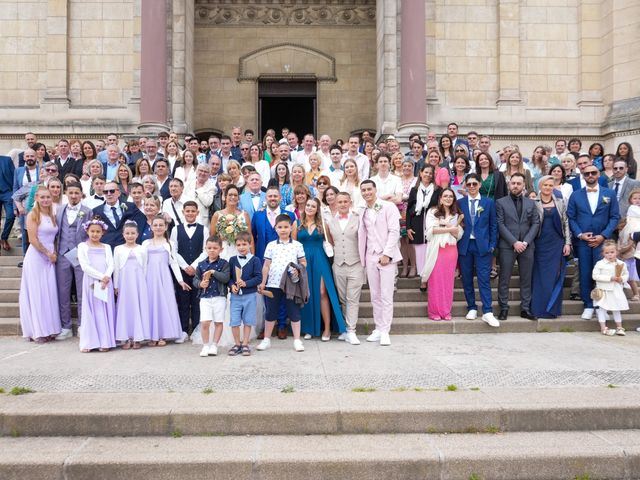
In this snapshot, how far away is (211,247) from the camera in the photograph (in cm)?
631

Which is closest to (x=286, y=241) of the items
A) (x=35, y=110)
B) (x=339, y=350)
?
(x=339, y=350)

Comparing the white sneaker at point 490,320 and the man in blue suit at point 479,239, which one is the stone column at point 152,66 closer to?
the man in blue suit at point 479,239

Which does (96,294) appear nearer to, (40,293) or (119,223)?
(40,293)

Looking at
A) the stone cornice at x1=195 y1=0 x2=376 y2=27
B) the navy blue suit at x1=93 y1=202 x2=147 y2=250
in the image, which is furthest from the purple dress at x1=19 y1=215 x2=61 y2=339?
the stone cornice at x1=195 y1=0 x2=376 y2=27

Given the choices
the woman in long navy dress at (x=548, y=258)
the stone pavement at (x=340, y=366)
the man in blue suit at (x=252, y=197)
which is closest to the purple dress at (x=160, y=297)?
the stone pavement at (x=340, y=366)

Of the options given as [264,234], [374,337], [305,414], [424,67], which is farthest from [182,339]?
[424,67]

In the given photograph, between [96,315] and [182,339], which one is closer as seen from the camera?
[96,315]

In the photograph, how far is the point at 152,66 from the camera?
13.5 metres

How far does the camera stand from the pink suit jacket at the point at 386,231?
6930 millimetres

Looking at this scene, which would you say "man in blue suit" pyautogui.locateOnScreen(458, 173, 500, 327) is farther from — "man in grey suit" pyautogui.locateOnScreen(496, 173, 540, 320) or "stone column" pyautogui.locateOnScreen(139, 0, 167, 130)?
"stone column" pyautogui.locateOnScreen(139, 0, 167, 130)

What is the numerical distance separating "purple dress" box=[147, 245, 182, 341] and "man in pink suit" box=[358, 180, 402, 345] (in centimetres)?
272

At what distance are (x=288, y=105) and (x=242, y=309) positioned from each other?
12.3 metres

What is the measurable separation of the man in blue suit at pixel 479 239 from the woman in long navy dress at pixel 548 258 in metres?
0.82

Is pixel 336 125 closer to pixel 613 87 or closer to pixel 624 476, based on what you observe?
pixel 613 87
